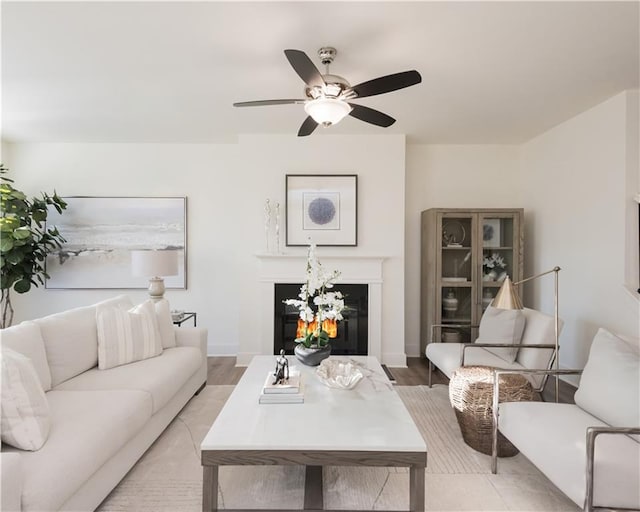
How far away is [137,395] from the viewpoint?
2.06 meters

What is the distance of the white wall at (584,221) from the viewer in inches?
118

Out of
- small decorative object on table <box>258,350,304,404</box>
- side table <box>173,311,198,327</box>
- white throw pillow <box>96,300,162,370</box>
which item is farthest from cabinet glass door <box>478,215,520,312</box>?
white throw pillow <box>96,300,162,370</box>

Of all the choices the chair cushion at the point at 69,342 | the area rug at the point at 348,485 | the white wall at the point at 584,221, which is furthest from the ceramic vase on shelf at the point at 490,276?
the chair cushion at the point at 69,342

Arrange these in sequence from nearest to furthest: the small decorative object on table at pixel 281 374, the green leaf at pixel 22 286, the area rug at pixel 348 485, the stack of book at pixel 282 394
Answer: the area rug at pixel 348 485 → the stack of book at pixel 282 394 → the small decorative object on table at pixel 281 374 → the green leaf at pixel 22 286

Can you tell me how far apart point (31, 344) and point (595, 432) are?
269cm

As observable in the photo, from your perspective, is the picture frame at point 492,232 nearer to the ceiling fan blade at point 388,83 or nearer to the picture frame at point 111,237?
the ceiling fan blade at point 388,83

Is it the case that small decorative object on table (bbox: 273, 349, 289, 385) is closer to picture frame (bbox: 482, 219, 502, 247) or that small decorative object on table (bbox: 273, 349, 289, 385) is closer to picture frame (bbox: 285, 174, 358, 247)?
picture frame (bbox: 285, 174, 358, 247)

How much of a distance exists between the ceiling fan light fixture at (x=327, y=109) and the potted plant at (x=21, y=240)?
3427 millimetres

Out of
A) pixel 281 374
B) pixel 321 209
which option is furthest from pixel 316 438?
pixel 321 209

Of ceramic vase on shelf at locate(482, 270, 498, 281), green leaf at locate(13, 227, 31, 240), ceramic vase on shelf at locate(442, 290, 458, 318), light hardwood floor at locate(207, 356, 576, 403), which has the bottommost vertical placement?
light hardwood floor at locate(207, 356, 576, 403)

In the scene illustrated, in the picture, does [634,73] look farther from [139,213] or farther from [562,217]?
[139,213]

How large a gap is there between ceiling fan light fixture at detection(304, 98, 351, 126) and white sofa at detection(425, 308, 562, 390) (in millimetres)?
1897

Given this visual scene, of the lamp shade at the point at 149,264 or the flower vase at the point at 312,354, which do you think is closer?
the flower vase at the point at 312,354

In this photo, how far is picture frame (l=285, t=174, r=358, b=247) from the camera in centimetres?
406
